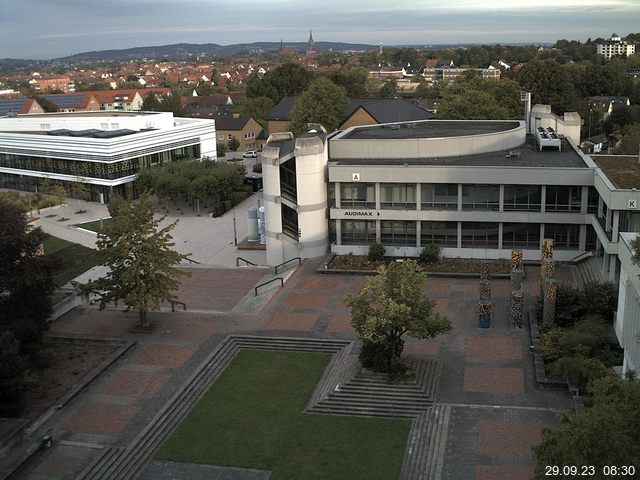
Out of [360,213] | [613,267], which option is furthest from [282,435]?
[360,213]

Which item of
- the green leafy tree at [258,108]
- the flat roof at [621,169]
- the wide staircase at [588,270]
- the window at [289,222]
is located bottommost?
the wide staircase at [588,270]

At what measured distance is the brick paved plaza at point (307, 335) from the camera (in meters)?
22.4

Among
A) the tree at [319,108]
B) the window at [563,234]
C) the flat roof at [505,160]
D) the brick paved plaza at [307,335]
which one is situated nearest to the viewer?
the brick paved plaza at [307,335]

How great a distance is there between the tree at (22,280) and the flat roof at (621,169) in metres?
27.1

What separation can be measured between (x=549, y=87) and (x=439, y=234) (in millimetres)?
53025

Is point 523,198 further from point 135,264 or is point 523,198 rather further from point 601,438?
point 601,438

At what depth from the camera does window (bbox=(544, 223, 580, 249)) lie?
129ft

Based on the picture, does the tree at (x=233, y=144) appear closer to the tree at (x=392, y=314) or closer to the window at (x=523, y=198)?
the window at (x=523, y=198)

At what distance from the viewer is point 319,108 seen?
7512 centimetres

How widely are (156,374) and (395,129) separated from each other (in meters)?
30.5

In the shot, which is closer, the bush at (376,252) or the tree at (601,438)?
the tree at (601,438)

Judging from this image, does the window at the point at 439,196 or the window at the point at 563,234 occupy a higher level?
the window at the point at 439,196

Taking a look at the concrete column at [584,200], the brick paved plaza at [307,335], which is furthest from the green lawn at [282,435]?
the concrete column at [584,200]

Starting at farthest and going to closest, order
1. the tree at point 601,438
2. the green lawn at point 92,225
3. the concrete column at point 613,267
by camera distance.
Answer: the green lawn at point 92,225 → the concrete column at point 613,267 → the tree at point 601,438
